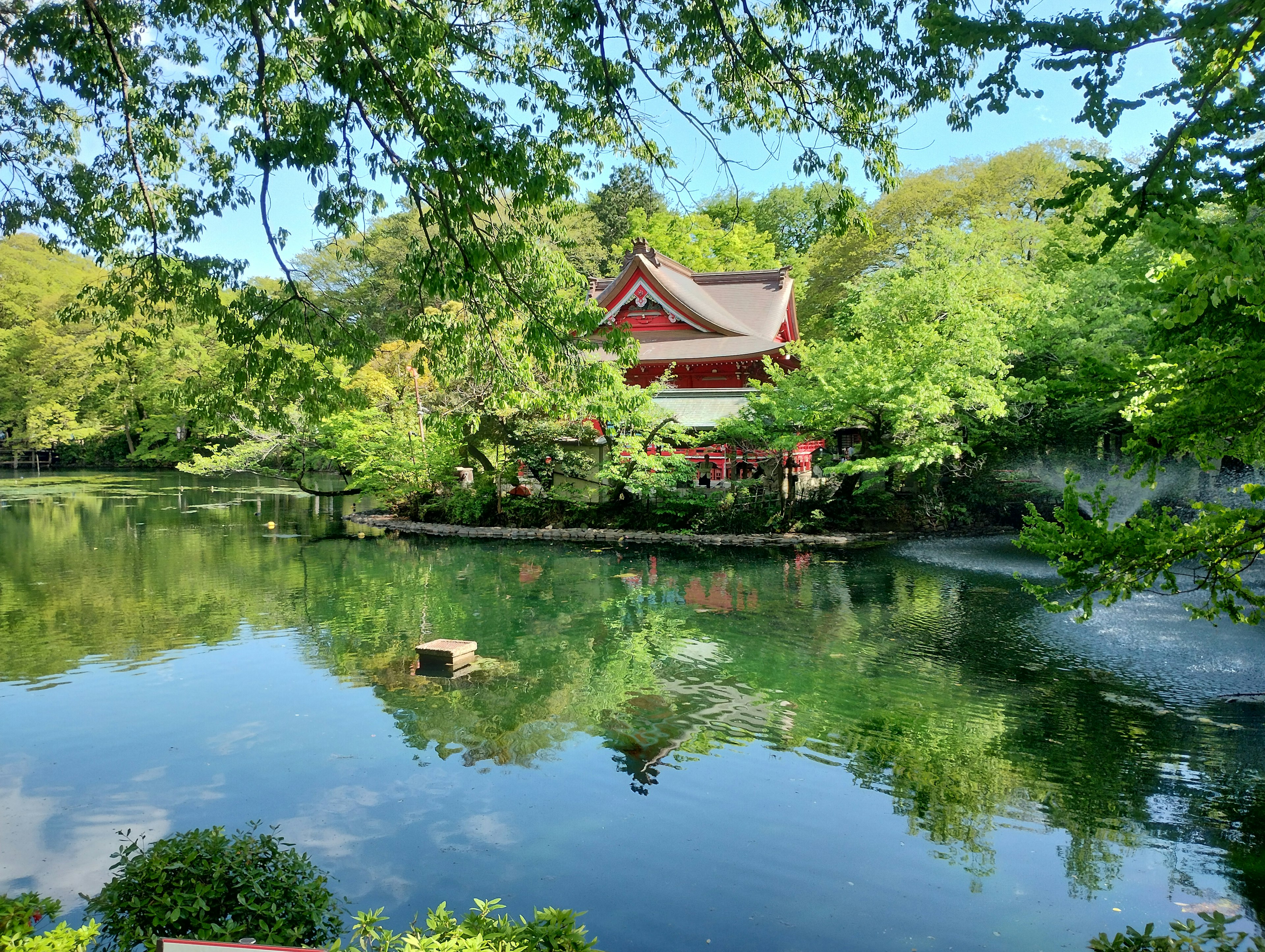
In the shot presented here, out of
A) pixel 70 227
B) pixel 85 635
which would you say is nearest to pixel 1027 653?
pixel 70 227

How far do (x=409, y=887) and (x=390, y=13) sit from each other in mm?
4614

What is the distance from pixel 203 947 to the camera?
1.78m

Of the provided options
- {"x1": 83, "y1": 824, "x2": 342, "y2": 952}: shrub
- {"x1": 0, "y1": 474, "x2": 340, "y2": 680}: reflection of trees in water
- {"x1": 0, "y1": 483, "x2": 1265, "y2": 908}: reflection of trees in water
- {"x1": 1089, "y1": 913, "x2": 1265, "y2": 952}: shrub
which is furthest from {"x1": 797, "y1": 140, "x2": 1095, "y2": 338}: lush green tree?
{"x1": 83, "y1": 824, "x2": 342, "y2": 952}: shrub

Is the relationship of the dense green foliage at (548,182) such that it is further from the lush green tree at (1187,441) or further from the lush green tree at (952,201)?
the lush green tree at (952,201)

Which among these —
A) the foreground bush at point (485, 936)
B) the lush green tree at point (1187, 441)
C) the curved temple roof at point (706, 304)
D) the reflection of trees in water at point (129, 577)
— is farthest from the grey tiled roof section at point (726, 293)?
the foreground bush at point (485, 936)

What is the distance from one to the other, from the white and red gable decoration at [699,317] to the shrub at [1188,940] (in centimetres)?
1481

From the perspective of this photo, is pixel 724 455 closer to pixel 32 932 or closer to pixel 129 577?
pixel 129 577

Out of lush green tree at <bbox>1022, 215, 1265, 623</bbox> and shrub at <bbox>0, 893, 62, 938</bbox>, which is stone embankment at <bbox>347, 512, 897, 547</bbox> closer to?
lush green tree at <bbox>1022, 215, 1265, 623</bbox>

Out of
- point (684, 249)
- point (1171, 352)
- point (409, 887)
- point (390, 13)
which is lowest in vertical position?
point (409, 887)

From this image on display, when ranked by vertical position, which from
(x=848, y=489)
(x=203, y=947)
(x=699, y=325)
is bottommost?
(x=203, y=947)

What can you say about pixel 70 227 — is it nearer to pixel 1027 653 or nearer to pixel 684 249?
pixel 1027 653

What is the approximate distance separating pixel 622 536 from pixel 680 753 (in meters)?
10.7

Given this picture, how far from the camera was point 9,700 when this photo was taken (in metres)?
7.20

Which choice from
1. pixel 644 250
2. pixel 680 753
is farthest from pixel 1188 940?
pixel 644 250
